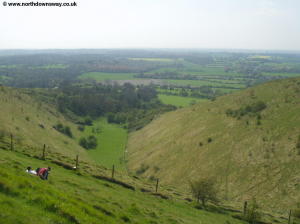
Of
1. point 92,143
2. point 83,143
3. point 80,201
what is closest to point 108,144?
point 92,143

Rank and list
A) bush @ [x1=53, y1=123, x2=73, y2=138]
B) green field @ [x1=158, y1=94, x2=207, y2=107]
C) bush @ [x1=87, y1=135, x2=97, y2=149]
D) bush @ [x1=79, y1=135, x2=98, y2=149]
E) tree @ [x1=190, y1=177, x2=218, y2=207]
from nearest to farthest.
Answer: tree @ [x1=190, y1=177, x2=218, y2=207]
bush @ [x1=79, y1=135, x2=98, y2=149]
bush @ [x1=53, y1=123, x2=73, y2=138]
bush @ [x1=87, y1=135, x2=97, y2=149]
green field @ [x1=158, y1=94, x2=207, y2=107]

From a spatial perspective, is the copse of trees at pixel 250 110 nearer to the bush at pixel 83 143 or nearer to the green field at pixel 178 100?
the bush at pixel 83 143

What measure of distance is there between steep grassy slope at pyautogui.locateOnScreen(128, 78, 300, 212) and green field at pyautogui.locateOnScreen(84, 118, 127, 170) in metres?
7.37

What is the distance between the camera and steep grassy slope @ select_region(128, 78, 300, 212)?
4138cm

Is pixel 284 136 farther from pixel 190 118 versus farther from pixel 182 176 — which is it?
pixel 190 118

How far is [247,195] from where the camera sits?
4097 cm

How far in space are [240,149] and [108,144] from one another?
217 ft

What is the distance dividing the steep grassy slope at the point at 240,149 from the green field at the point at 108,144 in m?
7.37

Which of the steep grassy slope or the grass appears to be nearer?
the grass

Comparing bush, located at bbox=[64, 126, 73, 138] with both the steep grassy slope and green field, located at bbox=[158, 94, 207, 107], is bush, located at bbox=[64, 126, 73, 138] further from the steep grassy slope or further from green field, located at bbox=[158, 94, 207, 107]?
green field, located at bbox=[158, 94, 207, 107]

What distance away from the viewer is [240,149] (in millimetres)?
53312

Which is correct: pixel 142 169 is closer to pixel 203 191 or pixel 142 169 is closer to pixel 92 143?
pixel 203 191

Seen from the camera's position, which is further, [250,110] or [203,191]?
[250,110]

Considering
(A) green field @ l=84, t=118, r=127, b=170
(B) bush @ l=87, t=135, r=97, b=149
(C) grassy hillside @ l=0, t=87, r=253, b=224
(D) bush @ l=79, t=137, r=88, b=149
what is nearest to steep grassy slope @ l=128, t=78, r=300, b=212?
(A) green field @ l=84, t=118, r=127, b=170
